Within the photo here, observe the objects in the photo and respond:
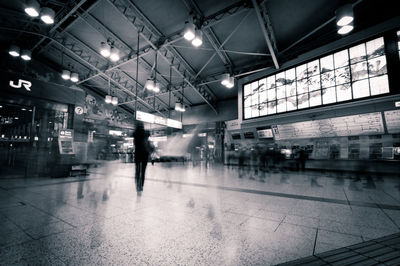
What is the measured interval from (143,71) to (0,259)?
51.5ft

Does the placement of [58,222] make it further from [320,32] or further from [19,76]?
[320,32]

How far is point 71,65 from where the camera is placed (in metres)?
16.1

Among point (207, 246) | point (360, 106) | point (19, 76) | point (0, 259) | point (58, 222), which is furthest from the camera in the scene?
point (360, 106)

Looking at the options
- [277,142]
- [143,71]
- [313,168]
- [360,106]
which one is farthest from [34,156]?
[360,106]

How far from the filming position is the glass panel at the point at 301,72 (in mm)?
11097

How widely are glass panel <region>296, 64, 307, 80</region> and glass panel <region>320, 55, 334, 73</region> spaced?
3.02 feet

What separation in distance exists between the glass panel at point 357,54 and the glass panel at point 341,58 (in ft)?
0.70

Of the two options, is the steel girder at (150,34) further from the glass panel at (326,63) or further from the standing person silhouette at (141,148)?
the glass panel at (326,63)

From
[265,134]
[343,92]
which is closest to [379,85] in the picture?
[343,92]

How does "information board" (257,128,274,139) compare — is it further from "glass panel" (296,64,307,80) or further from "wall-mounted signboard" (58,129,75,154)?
"wall-mounted signboard" (58,129,75,154)

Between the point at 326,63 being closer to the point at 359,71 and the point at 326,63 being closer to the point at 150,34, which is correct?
the point at 359,71

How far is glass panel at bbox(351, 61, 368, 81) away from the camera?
8939 mm

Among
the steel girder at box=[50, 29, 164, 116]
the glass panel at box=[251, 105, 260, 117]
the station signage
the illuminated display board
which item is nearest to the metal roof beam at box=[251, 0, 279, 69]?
the illuminated display board

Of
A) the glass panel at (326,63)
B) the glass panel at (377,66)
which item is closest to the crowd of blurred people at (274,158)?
the glass panel at (326,63)
